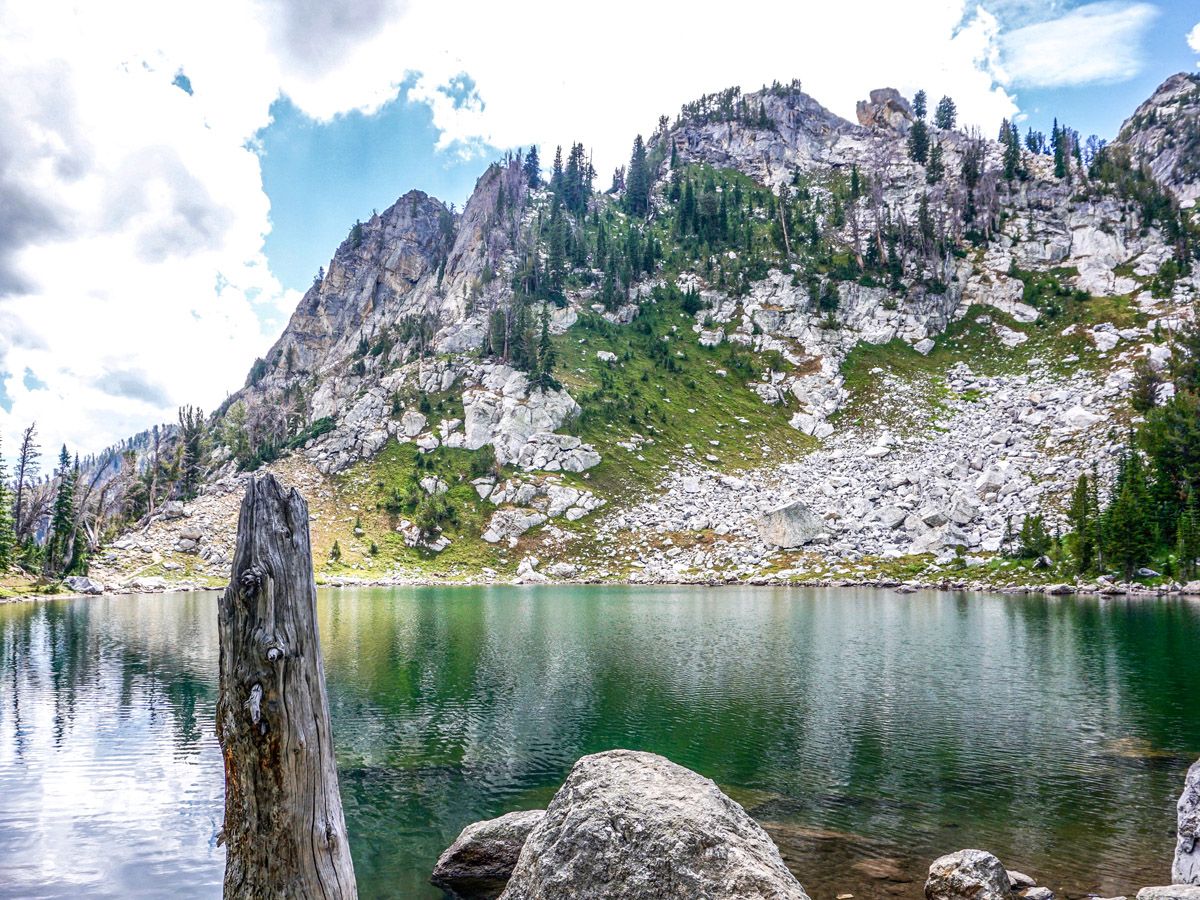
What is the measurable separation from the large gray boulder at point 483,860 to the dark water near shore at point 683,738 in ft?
2.84

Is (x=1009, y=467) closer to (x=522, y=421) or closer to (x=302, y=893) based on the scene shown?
(x=522, y=421)

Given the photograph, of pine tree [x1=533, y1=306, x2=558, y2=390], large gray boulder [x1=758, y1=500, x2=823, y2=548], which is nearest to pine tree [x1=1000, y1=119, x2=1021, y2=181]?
pine tree [x1=533, y1=306, x2=558, y2=390]

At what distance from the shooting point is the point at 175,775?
71.6 feet

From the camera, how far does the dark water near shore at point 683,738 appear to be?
16344 mm

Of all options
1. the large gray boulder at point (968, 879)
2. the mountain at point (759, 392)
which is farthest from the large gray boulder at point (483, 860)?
the mountain at point (759, 392)

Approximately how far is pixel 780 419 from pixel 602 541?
53.9 metres

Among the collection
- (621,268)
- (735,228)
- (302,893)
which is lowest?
(302,893)

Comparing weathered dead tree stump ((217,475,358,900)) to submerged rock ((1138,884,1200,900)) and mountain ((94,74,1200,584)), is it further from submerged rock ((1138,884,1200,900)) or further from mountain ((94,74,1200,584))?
mountain ((94,74,1200,584))

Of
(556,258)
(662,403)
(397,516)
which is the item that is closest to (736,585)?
(662,403)

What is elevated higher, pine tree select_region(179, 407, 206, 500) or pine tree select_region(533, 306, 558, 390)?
pine tree select_region(533, 306, 558, 390)

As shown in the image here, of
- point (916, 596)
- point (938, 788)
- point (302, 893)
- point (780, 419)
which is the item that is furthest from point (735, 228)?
point (302, 893)

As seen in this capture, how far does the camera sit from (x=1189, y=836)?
13156mm

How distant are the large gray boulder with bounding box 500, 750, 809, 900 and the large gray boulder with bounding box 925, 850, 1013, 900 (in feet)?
26.3

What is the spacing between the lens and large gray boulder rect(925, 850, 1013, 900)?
1342cm
